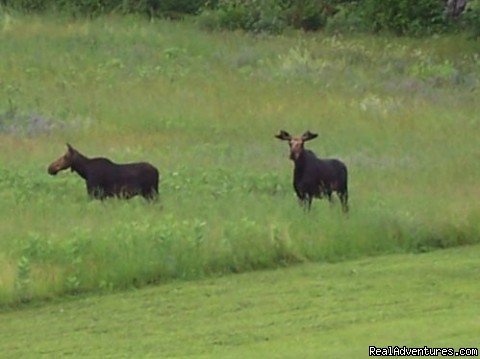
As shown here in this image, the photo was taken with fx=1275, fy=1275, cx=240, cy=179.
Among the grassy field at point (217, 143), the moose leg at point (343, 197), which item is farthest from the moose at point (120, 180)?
the moose leg at point (343, 197)

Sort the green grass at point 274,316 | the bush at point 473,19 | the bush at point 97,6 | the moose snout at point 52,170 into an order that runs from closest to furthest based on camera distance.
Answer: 1. the green grass at point 274,316
2. the moose snout at point 52,170
3. the bush at point 473,19
4. the bush at point 97,6

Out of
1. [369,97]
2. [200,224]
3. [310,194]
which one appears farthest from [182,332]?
[369,97]

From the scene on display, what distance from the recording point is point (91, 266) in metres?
14.5

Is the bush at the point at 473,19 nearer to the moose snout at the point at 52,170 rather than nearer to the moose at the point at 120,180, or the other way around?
the moose snout at the point at 52,170

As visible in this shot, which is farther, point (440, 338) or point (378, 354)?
point (440, 338)

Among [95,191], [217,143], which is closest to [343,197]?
[95,191]

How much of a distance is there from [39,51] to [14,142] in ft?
35.5

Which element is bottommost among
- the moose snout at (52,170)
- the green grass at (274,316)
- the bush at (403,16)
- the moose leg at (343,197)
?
the bush at (403,16)

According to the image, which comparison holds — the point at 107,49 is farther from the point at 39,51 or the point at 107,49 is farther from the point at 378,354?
the point at 378,354

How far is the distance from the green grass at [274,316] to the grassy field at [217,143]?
0.75 metres

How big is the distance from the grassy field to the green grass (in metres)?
0.75

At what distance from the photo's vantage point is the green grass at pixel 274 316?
1084 cm

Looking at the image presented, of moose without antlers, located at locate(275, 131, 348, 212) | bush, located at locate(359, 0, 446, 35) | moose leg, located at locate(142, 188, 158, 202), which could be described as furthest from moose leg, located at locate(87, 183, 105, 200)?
bush, located at locate(359, 0, 446, 35)

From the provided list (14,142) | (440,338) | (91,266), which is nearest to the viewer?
(440,338)
